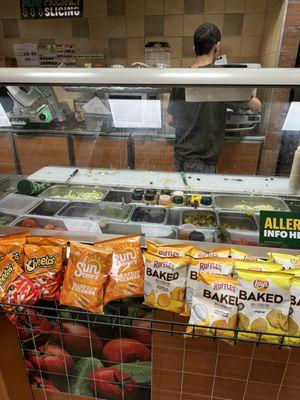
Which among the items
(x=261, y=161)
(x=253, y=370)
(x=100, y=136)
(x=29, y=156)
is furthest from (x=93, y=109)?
→ (x=253, y=370)

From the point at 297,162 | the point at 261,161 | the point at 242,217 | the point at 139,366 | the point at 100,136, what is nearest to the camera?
the point at 139,366

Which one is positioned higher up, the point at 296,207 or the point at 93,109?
the point at 93,109

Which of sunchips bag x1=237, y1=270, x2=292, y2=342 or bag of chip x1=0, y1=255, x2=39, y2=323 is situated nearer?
sunchips bag x1=237, y1=270, x2=292, y2=342

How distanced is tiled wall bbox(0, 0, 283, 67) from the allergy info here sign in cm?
304

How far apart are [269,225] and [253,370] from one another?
386mm

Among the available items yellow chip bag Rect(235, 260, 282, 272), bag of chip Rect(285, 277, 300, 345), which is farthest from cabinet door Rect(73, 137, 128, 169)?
bag of chip Rect(285, 277, 300, 345)

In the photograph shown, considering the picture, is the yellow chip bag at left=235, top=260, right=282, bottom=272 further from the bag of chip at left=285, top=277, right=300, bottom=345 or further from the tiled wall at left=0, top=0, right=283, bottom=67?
the tiled wall at left=0, top=0, right=283, bottom=67

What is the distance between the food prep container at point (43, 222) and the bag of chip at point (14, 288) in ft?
0.90

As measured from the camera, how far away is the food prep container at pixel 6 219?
105 centimetres

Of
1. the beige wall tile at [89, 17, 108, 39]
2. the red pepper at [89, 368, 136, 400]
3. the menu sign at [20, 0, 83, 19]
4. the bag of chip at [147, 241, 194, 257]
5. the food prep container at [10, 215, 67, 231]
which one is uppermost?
the menu sign at [20, 0, 83, 19]

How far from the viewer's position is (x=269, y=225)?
0.78 meters

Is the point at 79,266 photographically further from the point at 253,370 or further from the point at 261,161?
the point at 261,161

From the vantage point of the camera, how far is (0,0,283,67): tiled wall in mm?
3242

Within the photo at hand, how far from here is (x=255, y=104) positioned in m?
1.01
